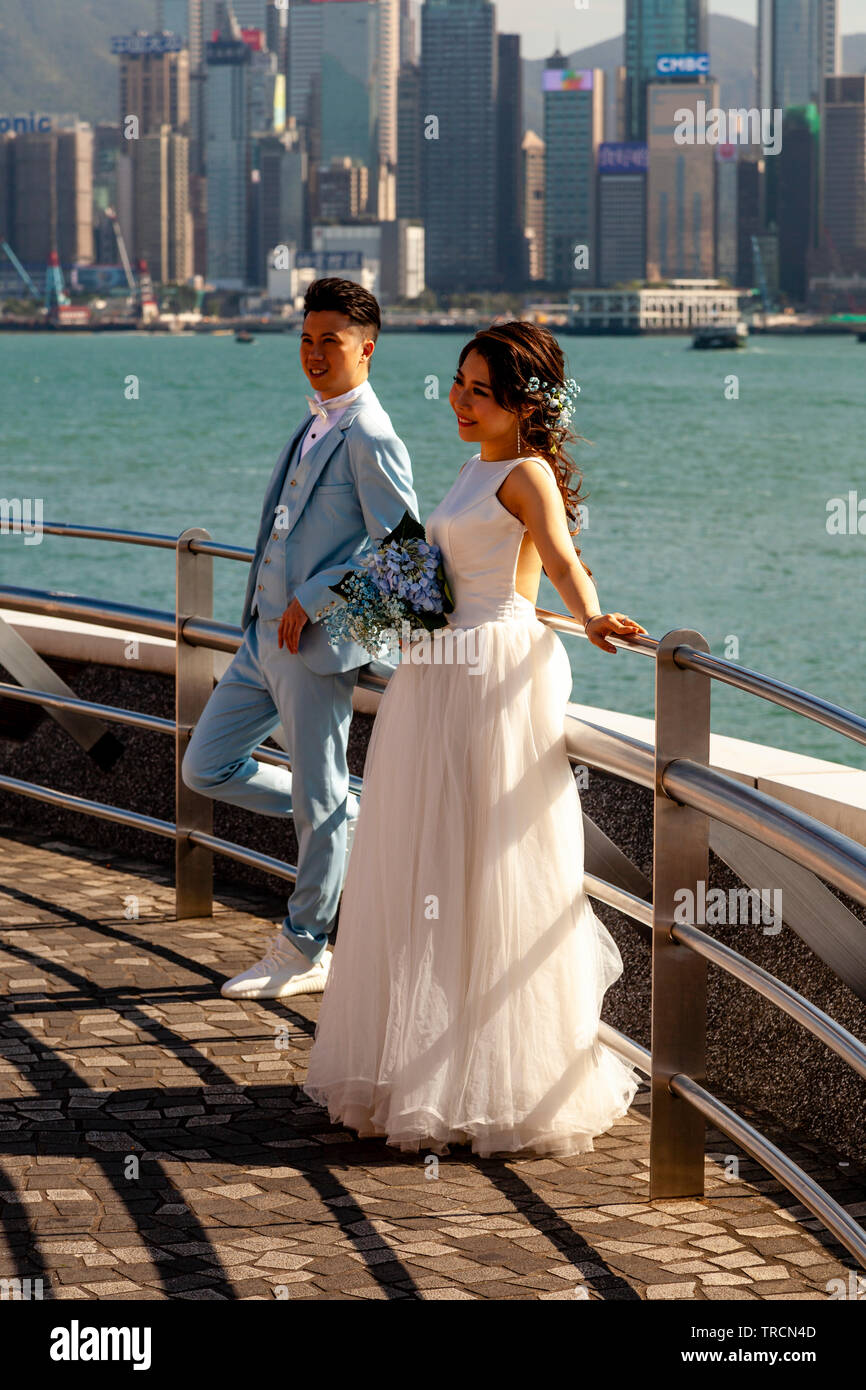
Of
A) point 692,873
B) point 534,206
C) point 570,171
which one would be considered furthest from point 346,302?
point 570,171

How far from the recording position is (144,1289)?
122 inches

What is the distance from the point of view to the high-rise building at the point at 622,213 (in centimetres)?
10569

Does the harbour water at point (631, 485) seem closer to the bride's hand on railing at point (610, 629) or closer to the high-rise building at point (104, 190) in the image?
the bride's hand on railing at point (610, 629)

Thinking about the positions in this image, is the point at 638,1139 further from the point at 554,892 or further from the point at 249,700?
the point at 249,700

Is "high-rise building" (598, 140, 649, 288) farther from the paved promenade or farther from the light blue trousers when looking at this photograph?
the paved promenade

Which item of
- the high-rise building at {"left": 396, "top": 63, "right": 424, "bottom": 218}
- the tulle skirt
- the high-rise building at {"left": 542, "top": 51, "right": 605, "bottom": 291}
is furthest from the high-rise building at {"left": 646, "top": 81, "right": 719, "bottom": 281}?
the tulle skirt

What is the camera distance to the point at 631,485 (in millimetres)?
54875

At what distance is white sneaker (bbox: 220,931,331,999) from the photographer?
4.75 m

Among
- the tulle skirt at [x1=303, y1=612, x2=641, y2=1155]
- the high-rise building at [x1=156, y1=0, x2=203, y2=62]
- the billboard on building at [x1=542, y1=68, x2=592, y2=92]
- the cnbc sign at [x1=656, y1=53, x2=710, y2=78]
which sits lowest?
the tulle skirt at [x1=303, y1=612, x2=641, y2=1155]

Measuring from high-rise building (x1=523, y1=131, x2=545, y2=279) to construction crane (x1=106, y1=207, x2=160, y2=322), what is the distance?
32.6 metres

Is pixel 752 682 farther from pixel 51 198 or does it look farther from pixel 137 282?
pixel 51 198

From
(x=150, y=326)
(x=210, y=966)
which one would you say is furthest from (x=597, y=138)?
(x=210, y=966)

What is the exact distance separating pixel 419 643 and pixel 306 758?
0.78 m
